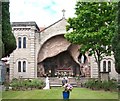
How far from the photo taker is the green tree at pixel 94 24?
95.8 feet

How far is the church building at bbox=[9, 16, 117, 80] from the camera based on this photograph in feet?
143

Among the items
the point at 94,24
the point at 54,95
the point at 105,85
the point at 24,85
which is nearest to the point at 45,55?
the point at 24,85

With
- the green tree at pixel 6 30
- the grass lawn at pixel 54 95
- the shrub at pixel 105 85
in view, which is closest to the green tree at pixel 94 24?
the shrub at pixel 105 85

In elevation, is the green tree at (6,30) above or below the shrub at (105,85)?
above

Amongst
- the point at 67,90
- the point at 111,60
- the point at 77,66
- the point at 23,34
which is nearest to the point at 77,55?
the point at 77,66

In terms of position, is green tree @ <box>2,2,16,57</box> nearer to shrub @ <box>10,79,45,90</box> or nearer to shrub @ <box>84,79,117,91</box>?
shrub @ <box>10,79,45,90</box>

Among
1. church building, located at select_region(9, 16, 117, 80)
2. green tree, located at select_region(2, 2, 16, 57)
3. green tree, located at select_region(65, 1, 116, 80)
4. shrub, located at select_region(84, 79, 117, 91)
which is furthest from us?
church building, located at select_region(9, 16, 117, 80)

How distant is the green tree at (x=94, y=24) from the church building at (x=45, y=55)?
13.0m

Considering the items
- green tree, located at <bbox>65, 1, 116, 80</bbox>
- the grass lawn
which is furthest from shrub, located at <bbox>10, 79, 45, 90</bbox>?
green tree, located at <bbox>65, 1, 116, 80</bbox>

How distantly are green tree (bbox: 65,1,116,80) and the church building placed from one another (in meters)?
13.0

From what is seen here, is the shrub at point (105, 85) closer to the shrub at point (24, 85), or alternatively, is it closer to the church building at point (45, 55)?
the shrub at point (24, 85)

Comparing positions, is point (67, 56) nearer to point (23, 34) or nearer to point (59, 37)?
point (59, 37)

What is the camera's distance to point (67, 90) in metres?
19.0

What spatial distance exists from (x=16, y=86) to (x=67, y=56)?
704 inches
